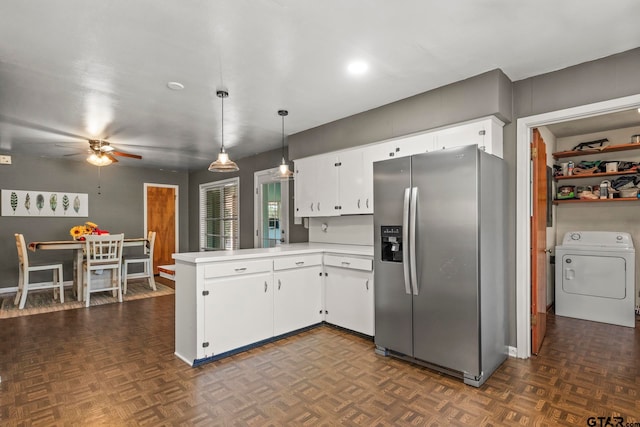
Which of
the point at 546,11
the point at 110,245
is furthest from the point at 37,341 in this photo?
the point at 546,11

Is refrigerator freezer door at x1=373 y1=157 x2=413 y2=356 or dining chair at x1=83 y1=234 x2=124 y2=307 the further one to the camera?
dining chair at x1=83 y1=234 x2=124 y2=307

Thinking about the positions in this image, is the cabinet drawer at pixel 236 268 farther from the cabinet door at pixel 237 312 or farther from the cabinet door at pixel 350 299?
the cabinet door at pixel 350 299

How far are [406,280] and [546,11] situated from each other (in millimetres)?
2007

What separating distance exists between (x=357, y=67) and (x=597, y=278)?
372 centimetres

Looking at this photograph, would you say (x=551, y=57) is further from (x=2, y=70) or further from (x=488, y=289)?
(x=2, y=70)

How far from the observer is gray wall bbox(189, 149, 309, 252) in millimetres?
5301

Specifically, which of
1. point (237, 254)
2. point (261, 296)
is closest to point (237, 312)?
point (261, 296)

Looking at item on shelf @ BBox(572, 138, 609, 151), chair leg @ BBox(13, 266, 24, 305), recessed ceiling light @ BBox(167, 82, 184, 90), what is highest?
recessed ceiling light @ BBox(167, 82, 184, 90)

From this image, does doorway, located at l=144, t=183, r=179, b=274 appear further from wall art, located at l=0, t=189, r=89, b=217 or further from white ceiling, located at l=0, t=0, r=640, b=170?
white ceiling, located at l=0, t=0, r=640, b=170

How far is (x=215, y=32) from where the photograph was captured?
2219 millimetres

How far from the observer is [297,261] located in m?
3.48

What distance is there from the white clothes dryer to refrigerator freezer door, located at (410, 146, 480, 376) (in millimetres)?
2586

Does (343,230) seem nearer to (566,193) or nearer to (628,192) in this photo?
(566,193)

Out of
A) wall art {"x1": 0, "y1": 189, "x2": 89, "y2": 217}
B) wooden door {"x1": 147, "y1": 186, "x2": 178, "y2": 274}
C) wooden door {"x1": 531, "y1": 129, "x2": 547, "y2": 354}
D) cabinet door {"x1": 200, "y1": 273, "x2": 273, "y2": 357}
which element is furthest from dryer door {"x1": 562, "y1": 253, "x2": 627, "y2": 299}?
wall art {"x1": 0, "y1": 189, "x2": 89, "y2": 217}
